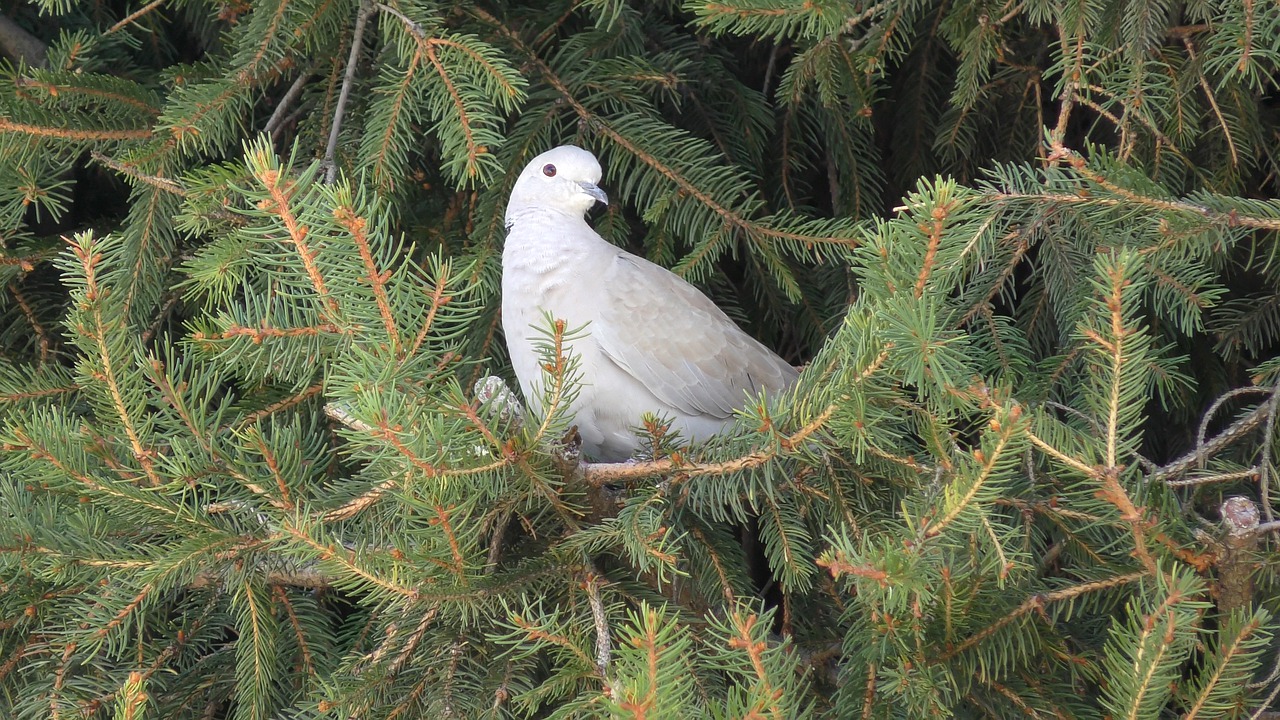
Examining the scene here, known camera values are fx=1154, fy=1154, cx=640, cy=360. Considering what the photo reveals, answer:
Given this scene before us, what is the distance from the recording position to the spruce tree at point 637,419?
1.33 m

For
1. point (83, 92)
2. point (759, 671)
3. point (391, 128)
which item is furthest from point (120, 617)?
point (83, 92)

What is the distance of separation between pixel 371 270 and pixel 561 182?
1.12m

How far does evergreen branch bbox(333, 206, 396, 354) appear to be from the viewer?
1.32 metres

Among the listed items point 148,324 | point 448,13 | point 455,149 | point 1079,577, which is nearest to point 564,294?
point 455,149

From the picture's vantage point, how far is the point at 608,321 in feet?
7.68

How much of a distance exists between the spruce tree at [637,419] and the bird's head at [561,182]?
6 centimetres

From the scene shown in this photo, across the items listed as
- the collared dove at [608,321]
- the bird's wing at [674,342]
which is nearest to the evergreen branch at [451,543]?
the collared dove at [608,321]

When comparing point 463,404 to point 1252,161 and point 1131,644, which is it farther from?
point 1252,161

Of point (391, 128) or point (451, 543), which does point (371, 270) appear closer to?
point (451, 543)

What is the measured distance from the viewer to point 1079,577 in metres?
1.49

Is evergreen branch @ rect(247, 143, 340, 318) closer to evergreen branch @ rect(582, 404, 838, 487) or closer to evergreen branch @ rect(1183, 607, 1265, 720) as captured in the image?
evergreen branch @ rect(582, 404, 838, 487)

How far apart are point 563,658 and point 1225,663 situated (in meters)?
Answer: 0.77

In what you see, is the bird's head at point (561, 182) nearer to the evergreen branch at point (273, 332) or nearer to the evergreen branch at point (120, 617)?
the evergreen branch at point (273, 332)

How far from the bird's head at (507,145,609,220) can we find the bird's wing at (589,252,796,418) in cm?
15
